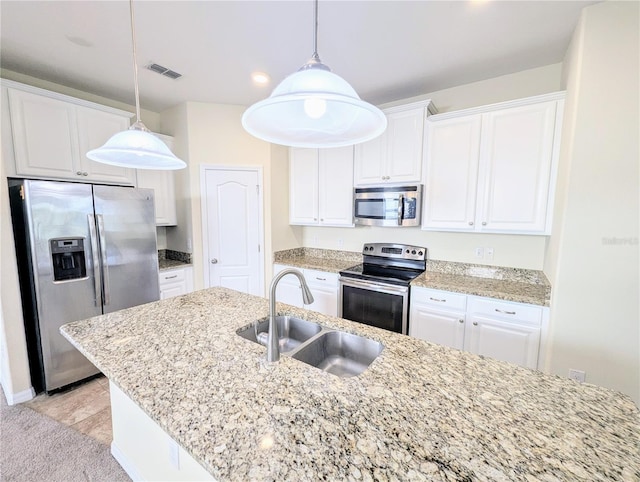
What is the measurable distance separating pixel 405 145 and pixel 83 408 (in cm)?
351

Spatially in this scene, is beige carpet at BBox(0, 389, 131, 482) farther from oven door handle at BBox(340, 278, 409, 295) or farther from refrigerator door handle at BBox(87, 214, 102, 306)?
oven door handle at BBox(340, 278, 409, 295)

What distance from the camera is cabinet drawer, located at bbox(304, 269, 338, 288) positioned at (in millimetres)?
2975

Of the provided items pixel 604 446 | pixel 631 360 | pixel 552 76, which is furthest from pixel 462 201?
pixel 604 446

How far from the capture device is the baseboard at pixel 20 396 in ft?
7.02

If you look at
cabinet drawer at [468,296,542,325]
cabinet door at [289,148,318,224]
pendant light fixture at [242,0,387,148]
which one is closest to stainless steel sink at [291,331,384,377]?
pendant light fixture at [242,0,387,148]

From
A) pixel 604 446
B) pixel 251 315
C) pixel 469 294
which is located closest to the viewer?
pixel 604 446

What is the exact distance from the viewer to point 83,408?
84.0 inches

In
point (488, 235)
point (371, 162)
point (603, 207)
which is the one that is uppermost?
point (371, 162)

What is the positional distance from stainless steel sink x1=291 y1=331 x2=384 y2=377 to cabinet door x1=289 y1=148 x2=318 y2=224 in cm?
206

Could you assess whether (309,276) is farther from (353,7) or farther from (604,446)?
(604,446)

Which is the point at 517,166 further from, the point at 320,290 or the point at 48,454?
the point at 48,454

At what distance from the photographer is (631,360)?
1.67m

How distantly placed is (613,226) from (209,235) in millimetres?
3442

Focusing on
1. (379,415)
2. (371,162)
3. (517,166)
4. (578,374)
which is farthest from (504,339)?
(371,162)
